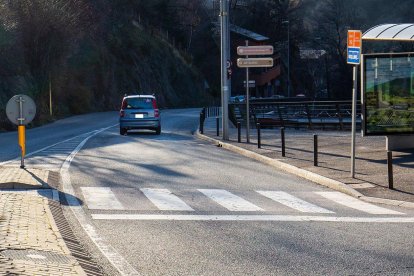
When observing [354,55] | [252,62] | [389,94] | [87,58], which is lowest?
[389,94]

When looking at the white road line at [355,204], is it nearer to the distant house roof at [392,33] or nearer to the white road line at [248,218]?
the white road line at [248,218]

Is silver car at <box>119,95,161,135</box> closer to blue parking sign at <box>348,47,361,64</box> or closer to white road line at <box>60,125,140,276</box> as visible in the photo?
white road line at <box>60,125,140,276</box>

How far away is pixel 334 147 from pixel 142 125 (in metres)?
12.4

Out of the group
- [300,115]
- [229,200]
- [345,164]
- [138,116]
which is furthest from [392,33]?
[300,115]

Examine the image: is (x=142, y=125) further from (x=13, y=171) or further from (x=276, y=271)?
(x=276, y=271)

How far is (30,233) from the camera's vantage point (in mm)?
8109

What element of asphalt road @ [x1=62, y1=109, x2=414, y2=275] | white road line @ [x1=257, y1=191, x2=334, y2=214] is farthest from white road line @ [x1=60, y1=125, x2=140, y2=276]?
white road line @ [x1=257, y1=191, x2=334, y2=214]

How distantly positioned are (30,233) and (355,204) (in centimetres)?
597

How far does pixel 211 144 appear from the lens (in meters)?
26.6

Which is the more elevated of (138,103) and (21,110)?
(21,110)

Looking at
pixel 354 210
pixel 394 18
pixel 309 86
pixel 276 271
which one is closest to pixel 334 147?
pixel 354 210

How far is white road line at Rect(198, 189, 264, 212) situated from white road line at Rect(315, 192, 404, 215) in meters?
1.69

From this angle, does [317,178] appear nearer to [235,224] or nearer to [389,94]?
[389,94]

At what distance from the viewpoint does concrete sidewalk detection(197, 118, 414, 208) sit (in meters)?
12.9
